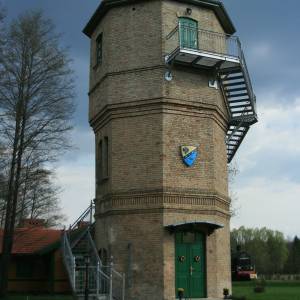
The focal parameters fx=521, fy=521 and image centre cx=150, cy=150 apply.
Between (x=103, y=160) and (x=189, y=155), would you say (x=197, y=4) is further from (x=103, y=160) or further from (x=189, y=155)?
(x=103, y=160)

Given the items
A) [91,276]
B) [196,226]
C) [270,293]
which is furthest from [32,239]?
[196,226]

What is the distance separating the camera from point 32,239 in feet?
92.3

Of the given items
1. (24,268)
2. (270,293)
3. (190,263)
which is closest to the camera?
(190,263)

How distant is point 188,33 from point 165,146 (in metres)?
4.49

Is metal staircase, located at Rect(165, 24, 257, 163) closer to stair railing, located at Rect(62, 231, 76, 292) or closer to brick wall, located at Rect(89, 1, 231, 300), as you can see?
brick wall, located at Rect(89, 1, 231, 300)

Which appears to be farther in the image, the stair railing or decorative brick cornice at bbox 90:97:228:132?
decorative brick cornice at bbox 90:97:228:132

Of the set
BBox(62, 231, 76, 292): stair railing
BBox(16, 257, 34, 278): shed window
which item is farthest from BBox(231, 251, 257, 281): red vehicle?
BBox(62, 231, 76, 292): stair railing

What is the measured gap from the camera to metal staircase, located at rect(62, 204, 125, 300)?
55.3 feet

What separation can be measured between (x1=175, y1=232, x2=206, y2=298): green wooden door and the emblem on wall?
250 centimetres

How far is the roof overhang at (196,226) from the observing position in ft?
57.3

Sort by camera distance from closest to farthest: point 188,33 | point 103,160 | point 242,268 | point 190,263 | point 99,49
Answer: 1. point 190,263
2. point 188,33
3. point 103,160
4. point 99,49
5. point 242,268

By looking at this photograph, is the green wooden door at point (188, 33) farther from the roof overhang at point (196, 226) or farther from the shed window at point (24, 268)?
the shed window at point (24, 268)

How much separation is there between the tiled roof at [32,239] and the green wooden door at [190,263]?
35.3 feet

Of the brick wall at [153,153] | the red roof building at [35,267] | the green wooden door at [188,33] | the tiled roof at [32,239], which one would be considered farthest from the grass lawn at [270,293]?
the tiled roof at [32,239]
